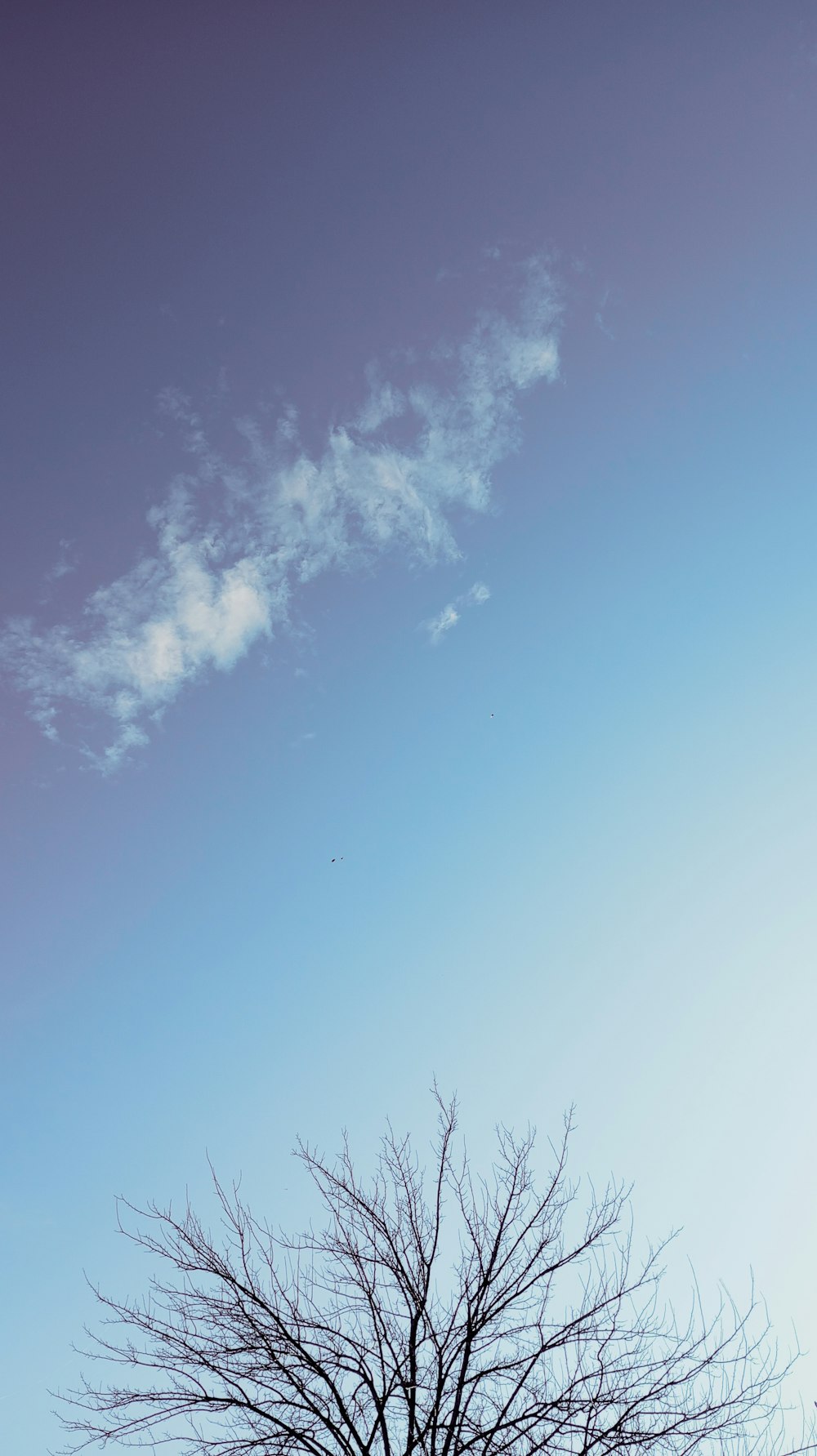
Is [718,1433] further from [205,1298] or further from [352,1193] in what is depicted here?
[205,1298]

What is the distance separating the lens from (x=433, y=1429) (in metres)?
7.13

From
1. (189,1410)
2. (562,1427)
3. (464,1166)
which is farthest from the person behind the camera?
(464,1166)

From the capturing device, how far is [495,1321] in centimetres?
782

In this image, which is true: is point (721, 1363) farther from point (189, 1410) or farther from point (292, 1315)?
point (189, 1410)

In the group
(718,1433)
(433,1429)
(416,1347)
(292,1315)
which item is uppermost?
(292,1315)

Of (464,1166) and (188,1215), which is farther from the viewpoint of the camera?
(464,1166)

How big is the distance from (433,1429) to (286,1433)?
1276 mm

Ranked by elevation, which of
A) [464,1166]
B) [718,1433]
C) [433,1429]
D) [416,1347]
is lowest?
[718,1433]

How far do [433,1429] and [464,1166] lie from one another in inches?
93.1

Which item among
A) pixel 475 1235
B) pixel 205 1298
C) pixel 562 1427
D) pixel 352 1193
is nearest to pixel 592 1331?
pixel 562 1427

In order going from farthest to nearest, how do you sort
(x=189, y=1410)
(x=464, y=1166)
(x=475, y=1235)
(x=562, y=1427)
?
1. (x=464, y=1166)
2. (x=475, y=1235)
3. (x=189, y=1410)
4. (x=562, y=1427)

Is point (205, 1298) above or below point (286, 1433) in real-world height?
above

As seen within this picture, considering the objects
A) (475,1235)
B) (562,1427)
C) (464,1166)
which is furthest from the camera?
(464,1166)

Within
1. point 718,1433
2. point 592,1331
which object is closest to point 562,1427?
point 592,1331
